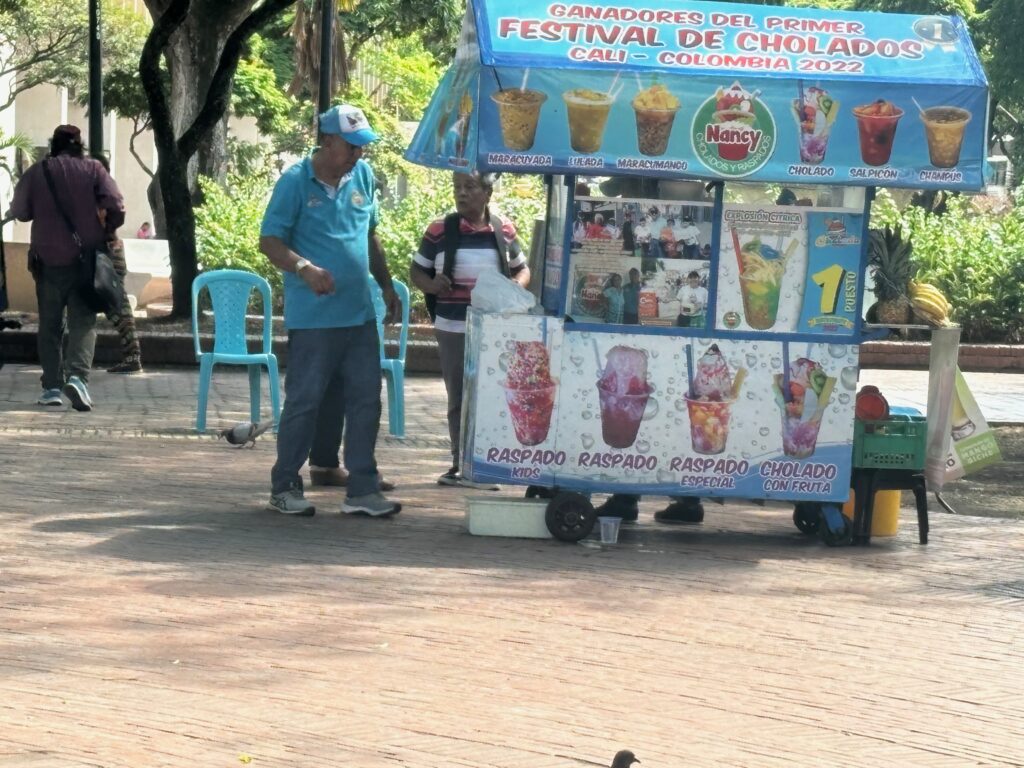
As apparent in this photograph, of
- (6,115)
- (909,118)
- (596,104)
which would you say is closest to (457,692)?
(596,104)

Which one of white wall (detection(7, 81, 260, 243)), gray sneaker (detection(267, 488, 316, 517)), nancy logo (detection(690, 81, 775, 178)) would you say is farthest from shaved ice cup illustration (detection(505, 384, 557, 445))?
white wall (detection(7, 81, 260, 243))

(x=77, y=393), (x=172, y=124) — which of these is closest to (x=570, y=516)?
(x=77, y=393)

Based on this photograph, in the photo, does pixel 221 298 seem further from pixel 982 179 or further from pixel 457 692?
pixel 457 692

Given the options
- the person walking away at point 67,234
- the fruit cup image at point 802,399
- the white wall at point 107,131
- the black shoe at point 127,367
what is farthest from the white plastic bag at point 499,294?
the white wall at point 107,131

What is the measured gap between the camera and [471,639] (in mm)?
5957

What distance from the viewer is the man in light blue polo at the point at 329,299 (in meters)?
7.91

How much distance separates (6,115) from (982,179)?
4088 cm

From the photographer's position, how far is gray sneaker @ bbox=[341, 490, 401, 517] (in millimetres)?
8289

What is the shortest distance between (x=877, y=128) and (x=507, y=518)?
2.48 m

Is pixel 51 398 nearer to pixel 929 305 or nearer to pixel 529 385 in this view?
pixel 529 385

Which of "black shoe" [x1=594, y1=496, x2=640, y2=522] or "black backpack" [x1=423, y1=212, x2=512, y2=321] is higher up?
"black backpack" [x1=423, y1=212, x2=512, y2=321]

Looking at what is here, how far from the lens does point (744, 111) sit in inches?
295

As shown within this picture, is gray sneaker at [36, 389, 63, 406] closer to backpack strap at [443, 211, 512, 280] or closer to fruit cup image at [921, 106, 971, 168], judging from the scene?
backpack strap at [443, 211, 512, 280]

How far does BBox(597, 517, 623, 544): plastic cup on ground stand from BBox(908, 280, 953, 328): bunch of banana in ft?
6.18
